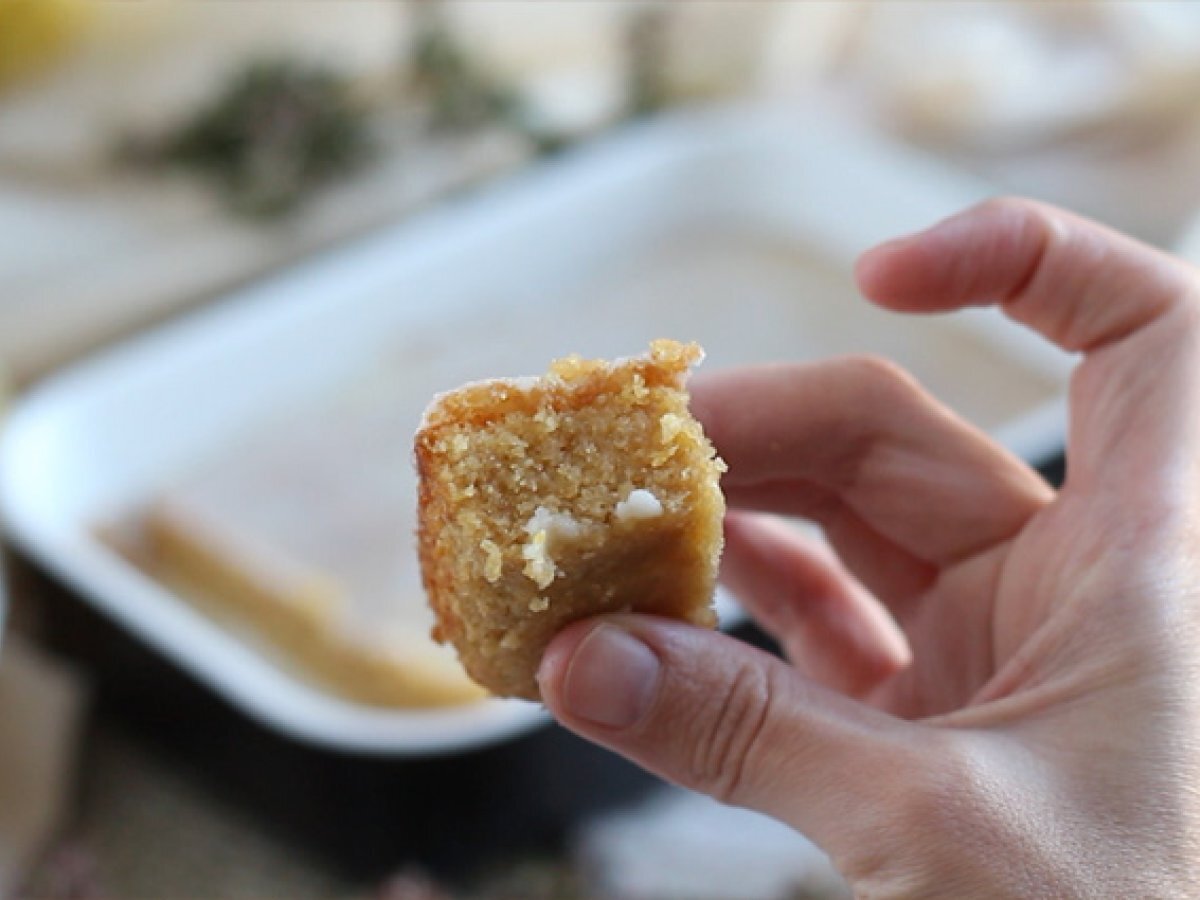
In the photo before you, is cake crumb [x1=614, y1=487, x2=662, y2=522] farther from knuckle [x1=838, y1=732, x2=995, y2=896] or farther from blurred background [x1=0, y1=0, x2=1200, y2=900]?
blurred background [x1=0, y1=0, x2=1200, y2=900]

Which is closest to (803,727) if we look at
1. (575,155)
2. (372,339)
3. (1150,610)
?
(1150,610)

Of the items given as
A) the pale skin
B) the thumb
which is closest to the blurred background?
the pale skin

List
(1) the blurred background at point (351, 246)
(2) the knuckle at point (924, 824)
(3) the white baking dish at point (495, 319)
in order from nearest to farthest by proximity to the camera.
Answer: (2) the knuckle at point (924, 824) < (1) the blurred background at point (351, 246) < (3) the white baking dish at point (495, 319)

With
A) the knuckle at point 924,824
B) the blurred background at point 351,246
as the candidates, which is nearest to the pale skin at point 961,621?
the knuckle at point 924,824

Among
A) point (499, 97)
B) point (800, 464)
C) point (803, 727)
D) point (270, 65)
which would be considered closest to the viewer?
point (803, 727)

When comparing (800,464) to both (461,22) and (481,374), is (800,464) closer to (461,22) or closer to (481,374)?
(481,374)

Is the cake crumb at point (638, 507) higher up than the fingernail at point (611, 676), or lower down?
higher up

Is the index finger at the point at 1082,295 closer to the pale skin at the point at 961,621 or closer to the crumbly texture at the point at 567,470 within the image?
the pale skin at the point at 961,621
